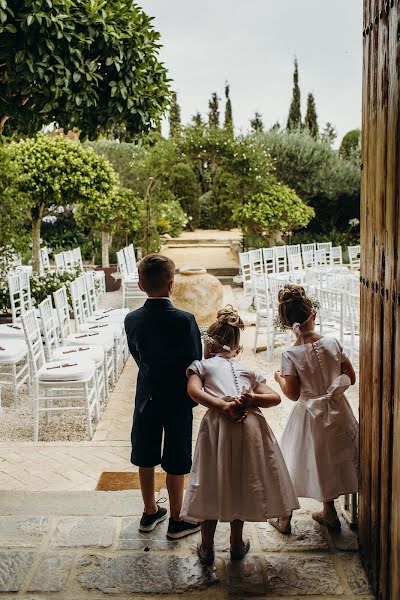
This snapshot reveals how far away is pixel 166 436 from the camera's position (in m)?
3.02

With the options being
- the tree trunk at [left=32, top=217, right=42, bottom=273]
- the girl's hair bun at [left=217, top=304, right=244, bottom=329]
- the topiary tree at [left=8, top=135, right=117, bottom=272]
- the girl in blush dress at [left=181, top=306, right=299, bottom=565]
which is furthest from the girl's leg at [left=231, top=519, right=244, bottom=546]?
the tree trunk at [left=32, top=217, right=42, bottom=273]

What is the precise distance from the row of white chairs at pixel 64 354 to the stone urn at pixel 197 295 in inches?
38.4

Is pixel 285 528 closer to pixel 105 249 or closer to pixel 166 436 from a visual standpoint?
pixel 166 436

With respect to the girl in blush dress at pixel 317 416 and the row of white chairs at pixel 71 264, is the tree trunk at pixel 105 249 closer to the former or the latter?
the row of white chairs at pixel 71 264

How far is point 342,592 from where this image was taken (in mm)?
2529

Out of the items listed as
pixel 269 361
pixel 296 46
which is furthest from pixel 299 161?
pixel 296 46

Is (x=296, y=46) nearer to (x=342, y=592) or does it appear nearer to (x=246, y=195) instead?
(x=246, y=195)

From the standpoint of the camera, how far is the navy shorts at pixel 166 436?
2.97 metres

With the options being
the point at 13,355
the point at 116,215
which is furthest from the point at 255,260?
the point at 13,355

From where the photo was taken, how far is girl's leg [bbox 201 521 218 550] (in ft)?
8.99

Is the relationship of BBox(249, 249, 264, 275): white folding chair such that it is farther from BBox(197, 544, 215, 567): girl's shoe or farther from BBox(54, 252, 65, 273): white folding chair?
BBox(197, 544, 215, 567): girl's shoe

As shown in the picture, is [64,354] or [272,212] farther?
[272,212]

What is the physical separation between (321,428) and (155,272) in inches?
39.3

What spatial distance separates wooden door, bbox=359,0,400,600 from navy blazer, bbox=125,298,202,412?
743mm
